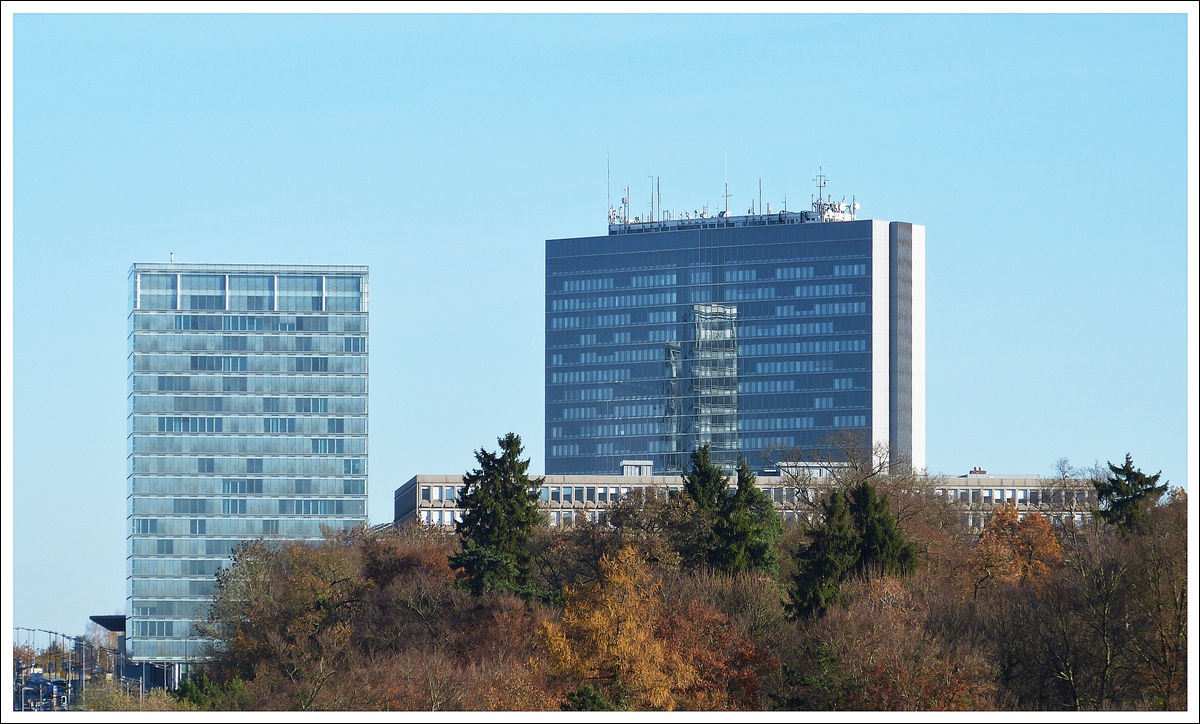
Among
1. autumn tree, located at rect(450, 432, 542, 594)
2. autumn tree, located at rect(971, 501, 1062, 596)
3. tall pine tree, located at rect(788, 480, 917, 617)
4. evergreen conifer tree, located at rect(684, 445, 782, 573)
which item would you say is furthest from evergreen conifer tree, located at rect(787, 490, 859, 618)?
autumn tree, located at rect(450, 432, 542, 594)

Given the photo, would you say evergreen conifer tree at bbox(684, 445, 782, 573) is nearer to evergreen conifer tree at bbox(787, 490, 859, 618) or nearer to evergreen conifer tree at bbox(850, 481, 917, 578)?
evergreen conifer tree at bbox(787, 490, 859, 618)

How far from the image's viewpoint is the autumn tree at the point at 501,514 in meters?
107

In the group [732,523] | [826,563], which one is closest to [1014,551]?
[732,523]

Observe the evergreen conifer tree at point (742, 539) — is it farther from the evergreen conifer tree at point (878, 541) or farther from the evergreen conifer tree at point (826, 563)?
the evergreen conifer tree at point (878, 541)

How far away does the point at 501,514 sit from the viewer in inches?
4382

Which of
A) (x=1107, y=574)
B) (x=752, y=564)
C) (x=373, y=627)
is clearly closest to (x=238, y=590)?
(x=373, y=627)

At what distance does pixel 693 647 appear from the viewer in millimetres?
91375

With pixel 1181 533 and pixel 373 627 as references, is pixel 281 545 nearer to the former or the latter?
pixel 373 627

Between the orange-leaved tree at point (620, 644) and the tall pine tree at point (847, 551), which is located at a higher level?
the tall pine tree at point (847, 551)

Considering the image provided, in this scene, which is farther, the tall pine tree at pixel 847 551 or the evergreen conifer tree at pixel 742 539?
the evergreen conifer tree at pixel 742 539

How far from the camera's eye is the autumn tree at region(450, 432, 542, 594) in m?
107

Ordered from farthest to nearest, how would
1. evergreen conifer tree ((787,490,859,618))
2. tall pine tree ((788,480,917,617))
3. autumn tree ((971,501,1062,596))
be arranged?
autumn tree ((971,501,1062,596)) < tall pine tree ((788,480,917,617)) < evergreen conifer tree ((787,490,859,618))

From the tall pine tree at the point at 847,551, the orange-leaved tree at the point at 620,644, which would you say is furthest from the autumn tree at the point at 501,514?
the tall pine tree at the point at 847,551

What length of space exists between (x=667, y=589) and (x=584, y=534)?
1316 cm
